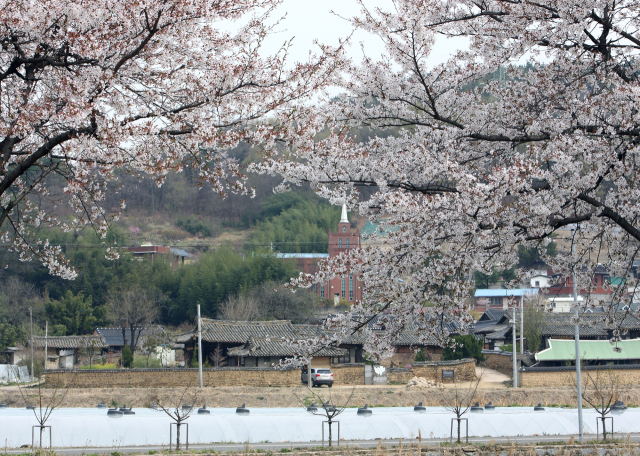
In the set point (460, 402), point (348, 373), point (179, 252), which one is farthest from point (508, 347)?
point (179, 252)

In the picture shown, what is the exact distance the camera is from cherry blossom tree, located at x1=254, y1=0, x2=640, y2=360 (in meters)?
5.06

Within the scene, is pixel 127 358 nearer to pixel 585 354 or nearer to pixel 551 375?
pixel 551 375

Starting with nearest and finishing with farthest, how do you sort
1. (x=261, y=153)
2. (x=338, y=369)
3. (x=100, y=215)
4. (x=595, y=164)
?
1. (x=595, y=164)
2. (x=261, y=153)
3. (x=100, y=215)
4. (x=338, y=369)

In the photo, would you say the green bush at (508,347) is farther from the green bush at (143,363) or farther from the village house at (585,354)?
the green bush at (143,363)

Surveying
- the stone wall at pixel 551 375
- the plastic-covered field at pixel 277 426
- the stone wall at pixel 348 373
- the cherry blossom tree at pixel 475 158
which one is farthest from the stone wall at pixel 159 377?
the cherry blossom tree at pixel 475 158

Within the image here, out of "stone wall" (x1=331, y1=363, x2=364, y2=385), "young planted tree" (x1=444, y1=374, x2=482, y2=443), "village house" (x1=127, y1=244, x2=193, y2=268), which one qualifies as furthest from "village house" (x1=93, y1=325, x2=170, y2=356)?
"young planted tree" (x1=444, y1=374, x2=482, y2=443)

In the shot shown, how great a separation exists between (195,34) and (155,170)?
1.65 m

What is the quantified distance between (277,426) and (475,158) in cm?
1160

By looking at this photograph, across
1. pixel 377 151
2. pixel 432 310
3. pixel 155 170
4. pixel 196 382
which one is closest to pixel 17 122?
pixel 155 170

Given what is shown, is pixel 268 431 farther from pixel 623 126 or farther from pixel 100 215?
pixel 623 126

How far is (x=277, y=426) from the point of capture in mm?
15961

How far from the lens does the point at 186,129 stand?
560 cm

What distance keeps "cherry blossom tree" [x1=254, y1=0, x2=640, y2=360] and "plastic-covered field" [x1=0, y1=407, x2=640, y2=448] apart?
34.0 feet

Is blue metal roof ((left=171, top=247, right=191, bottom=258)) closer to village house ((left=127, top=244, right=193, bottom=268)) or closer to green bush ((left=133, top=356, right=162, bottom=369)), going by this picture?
village house ((left=127, top=244, right=193, bottom=268))
